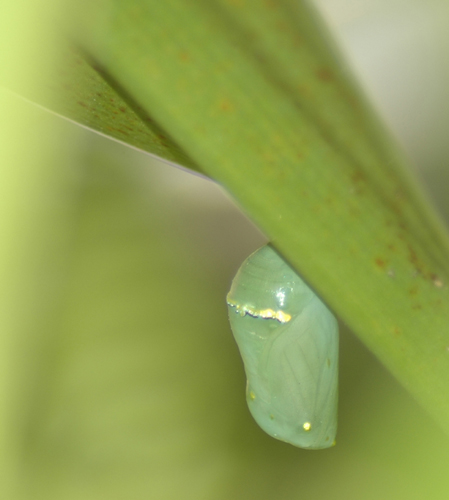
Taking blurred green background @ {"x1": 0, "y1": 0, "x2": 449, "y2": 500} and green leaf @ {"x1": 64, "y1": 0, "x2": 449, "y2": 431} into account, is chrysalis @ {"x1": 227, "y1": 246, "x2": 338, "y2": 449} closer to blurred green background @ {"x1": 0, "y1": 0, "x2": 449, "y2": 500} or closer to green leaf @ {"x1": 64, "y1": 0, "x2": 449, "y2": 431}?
green leaf @ {"x1": 64, "y1": 0, "x2": 449, "y2": 431}

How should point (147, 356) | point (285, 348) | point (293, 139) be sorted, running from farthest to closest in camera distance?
point (147, 356), point (285, 348), point (293, 139)

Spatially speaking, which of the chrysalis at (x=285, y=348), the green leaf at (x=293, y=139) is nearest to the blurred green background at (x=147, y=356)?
the chrysalis at (x=285, y=348)

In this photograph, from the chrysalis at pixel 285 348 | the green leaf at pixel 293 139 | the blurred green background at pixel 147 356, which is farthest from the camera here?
the blurred green background at pixel 147 356

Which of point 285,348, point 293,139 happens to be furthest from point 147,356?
point 293,139

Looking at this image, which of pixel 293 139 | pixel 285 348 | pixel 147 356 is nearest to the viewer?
pixel 293 139

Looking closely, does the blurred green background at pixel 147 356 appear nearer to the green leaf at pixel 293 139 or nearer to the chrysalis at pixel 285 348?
the chrysalis at pixel 285 348

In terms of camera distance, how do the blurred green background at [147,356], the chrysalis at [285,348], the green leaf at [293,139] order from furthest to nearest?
the blurred green background at [147,356] < the chrysalis at [285,348] < the green leaf at [293,139]

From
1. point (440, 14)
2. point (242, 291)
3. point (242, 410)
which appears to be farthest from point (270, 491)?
point (440, 14)

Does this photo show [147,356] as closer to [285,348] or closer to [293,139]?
[285,348]
